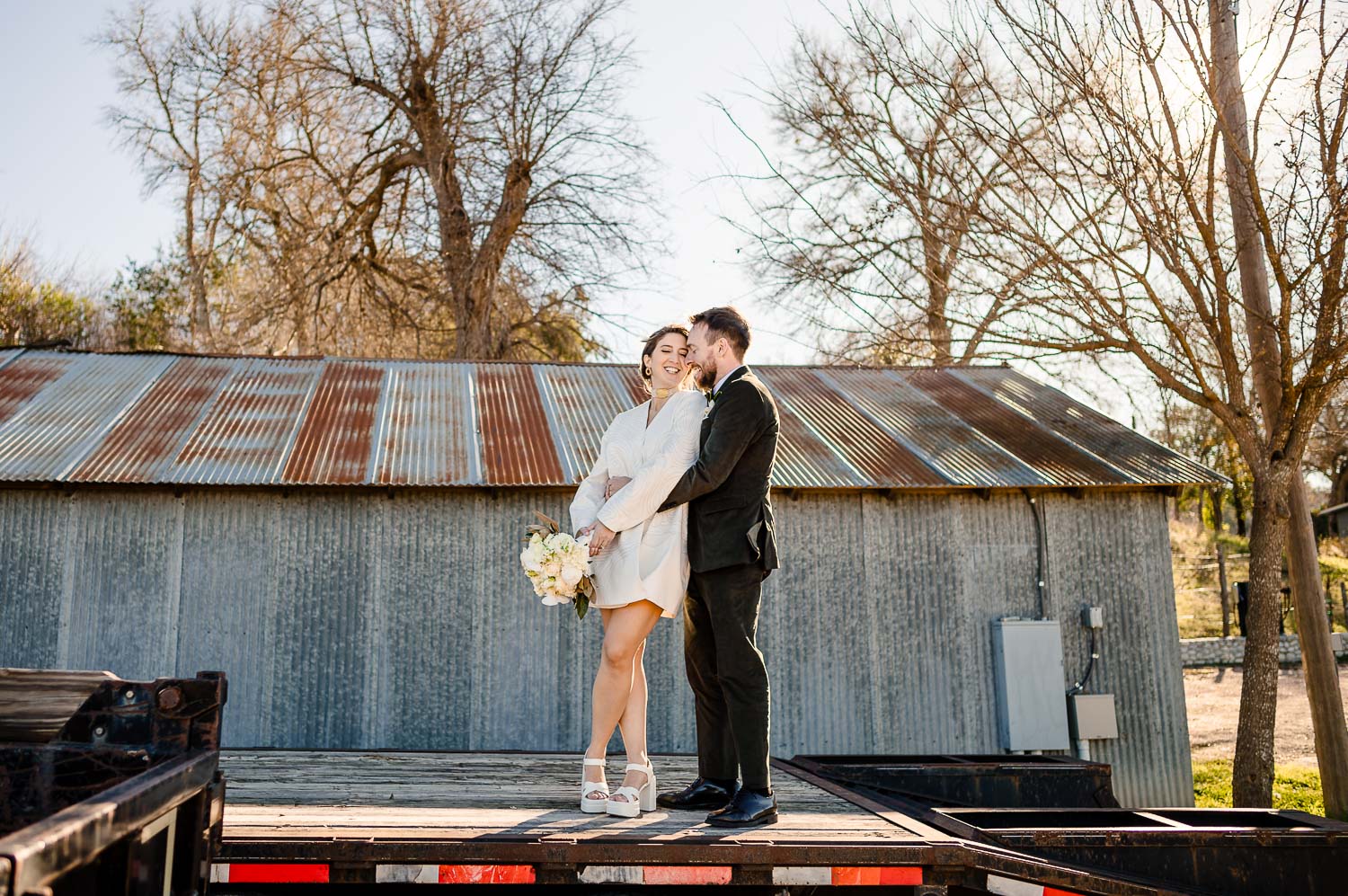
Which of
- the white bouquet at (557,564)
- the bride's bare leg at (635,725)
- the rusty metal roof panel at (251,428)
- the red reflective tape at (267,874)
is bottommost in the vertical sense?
the red reflective tape at (267,874)

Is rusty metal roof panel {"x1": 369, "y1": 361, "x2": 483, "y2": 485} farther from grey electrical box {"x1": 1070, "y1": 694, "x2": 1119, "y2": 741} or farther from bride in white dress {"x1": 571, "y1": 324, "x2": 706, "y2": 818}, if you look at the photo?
grey electrical box {"x1": 1070, "y1": 694, "x2": 1119, "y2": 741}

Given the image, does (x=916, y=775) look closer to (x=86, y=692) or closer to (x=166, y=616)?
(x=86, y=692)

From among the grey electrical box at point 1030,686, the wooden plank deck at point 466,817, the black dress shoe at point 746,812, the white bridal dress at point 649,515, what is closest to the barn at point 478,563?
the grey electrical box at point 1030,686

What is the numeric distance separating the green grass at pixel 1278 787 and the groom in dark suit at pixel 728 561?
7.55 metres

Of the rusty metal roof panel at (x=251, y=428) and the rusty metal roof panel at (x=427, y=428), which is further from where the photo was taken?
the rusty metal roof panel at (x=427, y=428)

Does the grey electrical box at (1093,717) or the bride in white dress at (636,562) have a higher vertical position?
the bride in white dress at (636,562)

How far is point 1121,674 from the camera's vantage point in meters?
9.98

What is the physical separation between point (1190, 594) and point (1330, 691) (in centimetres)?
2011

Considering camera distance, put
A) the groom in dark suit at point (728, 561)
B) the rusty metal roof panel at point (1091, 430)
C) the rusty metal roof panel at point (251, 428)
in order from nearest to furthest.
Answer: the groom in dark suit at point (728, 561)
the rusty metal roof panel at point (251, 428)
the rusty metal roof panel at point (1091, 430)

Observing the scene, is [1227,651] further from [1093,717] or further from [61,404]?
[61,404]

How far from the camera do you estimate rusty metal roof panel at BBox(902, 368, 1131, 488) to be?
32.2ft

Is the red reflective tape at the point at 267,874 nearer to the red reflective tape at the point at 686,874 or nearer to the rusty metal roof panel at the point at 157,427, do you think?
the red reflective tape at the point at 686,874

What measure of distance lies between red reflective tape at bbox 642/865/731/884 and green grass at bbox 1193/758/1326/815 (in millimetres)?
8279

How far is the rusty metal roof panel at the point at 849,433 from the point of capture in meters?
9.55
